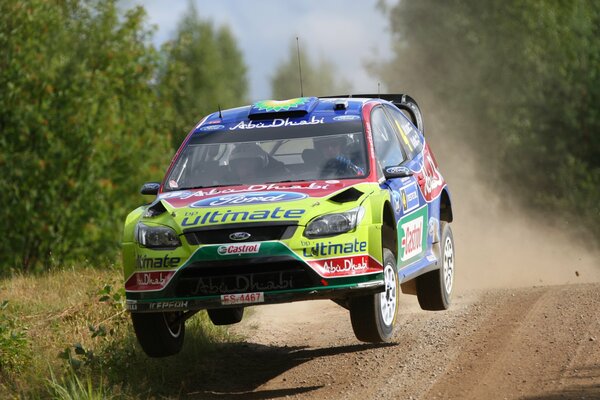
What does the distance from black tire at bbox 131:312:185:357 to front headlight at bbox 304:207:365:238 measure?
55.5 inches

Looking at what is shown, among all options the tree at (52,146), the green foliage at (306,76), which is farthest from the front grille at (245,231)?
the green foliage at (306,76)

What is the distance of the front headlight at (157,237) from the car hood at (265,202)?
0.10 metres

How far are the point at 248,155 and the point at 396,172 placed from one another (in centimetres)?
124

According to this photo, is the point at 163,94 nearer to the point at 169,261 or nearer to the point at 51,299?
the point at 51,299

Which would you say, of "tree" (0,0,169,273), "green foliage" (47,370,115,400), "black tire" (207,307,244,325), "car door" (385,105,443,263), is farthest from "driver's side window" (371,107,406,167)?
"tree" (0,0,169,273)

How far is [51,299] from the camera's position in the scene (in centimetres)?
1157

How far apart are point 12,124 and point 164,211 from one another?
17.6 meters

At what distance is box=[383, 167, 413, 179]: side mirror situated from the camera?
8.82m

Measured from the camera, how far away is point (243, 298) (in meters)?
7.93

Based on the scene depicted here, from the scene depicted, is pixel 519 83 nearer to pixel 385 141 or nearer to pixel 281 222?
pixel 385 141

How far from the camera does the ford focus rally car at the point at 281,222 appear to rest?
26.0 ft

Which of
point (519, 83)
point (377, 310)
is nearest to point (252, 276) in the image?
point (377, 310)

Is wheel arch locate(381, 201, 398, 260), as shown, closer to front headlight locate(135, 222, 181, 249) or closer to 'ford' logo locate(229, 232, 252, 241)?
'ford' logo locate(229, 232, 252, 241)

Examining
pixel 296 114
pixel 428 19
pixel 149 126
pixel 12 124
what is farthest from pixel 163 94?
pixel 296 114
